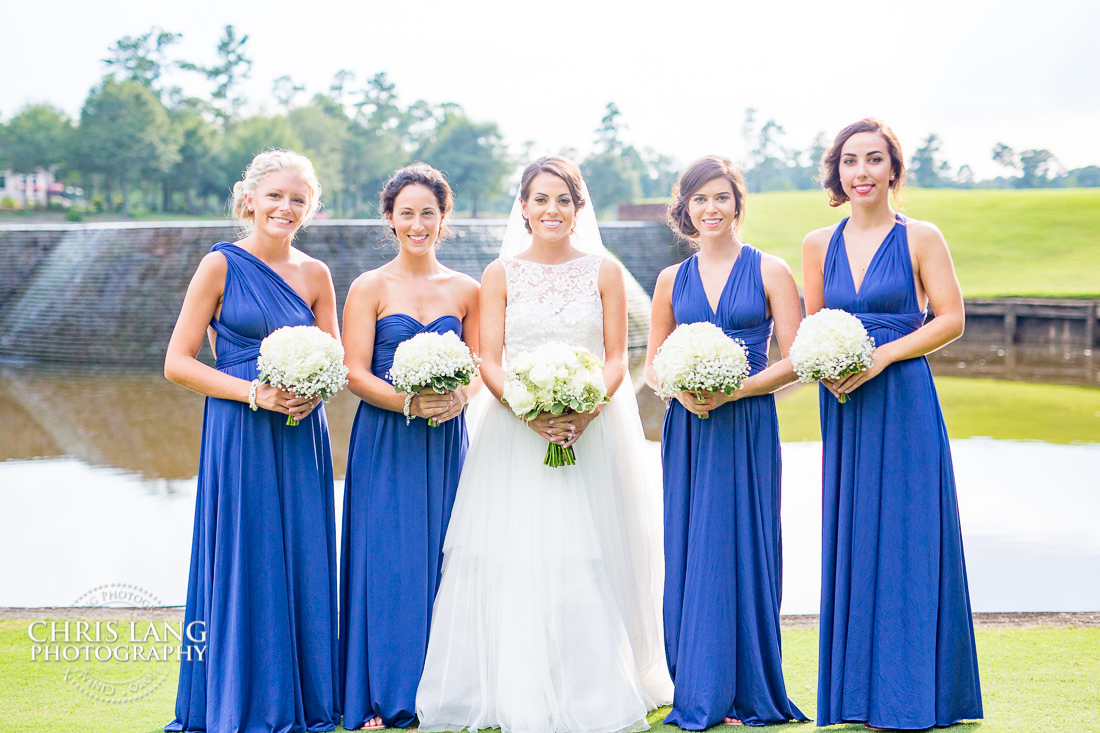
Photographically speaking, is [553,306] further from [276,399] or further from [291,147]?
[291,147]

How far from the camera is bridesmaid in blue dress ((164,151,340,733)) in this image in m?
4.38

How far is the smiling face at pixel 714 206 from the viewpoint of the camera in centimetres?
470

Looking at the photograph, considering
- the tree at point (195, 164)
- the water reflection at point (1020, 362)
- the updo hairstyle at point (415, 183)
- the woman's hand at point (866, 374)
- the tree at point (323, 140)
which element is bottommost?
the water reflection at point (1020, 362)

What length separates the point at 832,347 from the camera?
4145 millimetres

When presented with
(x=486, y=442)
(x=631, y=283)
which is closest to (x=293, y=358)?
(x=486, y=442)

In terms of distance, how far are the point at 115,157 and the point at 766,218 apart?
47.3 metres

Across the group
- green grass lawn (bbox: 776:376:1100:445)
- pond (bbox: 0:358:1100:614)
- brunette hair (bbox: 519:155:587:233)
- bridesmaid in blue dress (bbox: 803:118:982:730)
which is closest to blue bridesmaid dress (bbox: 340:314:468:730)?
brunette hair (bbox: 519:155:587:233)

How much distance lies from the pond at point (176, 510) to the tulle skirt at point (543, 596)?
2956 mm

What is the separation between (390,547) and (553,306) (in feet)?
4.78

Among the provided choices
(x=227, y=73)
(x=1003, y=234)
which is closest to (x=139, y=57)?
(x=227, y=73)

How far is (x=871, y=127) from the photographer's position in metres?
4.49

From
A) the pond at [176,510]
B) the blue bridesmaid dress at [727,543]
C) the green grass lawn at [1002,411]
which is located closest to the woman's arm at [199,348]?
the blue bridesmaid dress at [727,543]

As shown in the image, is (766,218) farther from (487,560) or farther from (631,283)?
(487,560)

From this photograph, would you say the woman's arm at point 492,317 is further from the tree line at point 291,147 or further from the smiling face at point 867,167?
the tree line at point 291,147
